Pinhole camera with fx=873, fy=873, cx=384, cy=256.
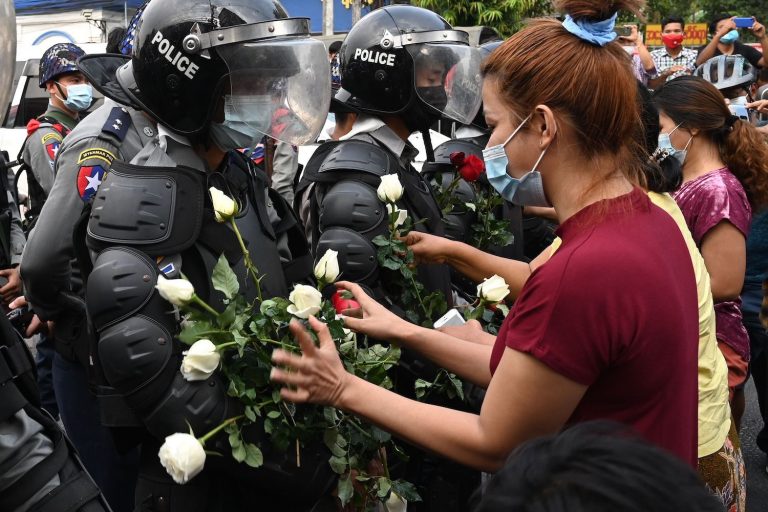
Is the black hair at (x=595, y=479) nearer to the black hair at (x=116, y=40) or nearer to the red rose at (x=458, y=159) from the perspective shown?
the red rose at (x=458, y=159)

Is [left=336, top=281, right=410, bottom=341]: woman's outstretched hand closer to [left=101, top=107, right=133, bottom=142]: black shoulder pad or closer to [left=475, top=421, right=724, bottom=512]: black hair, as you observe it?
[left=475, top=421, right=724, bottom=512]: black hair

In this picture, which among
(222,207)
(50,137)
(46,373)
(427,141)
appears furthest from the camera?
(50,137)

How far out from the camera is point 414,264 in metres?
3.01

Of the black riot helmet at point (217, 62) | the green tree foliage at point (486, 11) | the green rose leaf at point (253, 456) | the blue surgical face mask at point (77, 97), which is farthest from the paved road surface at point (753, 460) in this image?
the green tree foliage at point (486, 11)

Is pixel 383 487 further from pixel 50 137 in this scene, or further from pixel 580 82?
pixel 50 137

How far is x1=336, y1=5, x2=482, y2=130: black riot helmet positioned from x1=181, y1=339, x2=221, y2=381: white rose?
1732 mm

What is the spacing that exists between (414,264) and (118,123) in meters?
1.32

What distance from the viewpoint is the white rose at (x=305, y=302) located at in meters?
2.08

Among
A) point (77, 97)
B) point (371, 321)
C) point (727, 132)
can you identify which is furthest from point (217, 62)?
point (77, 97)

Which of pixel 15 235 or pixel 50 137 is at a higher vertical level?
pixel 50 137

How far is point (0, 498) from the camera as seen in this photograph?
1.75m

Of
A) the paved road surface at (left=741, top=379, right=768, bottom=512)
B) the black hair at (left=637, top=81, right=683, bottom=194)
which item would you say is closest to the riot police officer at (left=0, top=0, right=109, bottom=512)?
the black hair at (left=637, top=81, right=683, bottom=194)

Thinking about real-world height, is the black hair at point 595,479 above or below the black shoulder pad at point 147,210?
above

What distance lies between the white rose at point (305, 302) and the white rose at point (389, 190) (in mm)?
896
